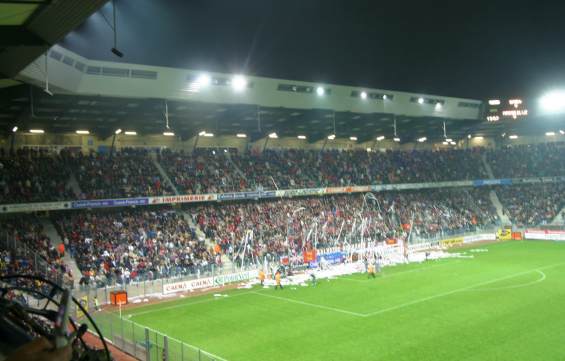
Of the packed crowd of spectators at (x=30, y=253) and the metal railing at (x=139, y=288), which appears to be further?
the metal railing at (x=139, y=288)

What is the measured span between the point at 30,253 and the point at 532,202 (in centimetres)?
5464

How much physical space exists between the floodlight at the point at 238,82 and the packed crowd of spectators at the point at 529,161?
4168 cm

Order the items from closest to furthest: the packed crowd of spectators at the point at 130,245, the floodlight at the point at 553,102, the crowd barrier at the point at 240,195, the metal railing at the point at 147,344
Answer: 1. the metal railing at the point at 147,344
2. the packed crowd of spectators at the point at 130,245
3. the crowd barrier at the point at 240,195
4. the floodlight at the point at 553,102

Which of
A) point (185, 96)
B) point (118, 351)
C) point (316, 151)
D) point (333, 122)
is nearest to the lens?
point (118, 351)

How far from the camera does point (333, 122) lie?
1880 inches

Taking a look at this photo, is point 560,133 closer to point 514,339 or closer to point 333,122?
point 333,122

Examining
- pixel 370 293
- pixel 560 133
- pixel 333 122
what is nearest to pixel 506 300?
pixel 370 293

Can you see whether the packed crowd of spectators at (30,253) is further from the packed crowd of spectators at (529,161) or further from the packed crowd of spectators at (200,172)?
the packed crowd of spectators at (529,161)

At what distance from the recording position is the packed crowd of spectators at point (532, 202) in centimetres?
5849

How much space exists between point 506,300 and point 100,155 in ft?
98.9

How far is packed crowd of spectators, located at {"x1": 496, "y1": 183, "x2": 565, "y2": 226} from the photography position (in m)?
58.5

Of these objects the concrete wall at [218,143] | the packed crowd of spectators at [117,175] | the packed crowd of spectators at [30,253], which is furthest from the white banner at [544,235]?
the packed crowd of spectators at [30,253]

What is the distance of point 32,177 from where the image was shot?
3416cm

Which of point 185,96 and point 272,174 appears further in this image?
point 272,174
